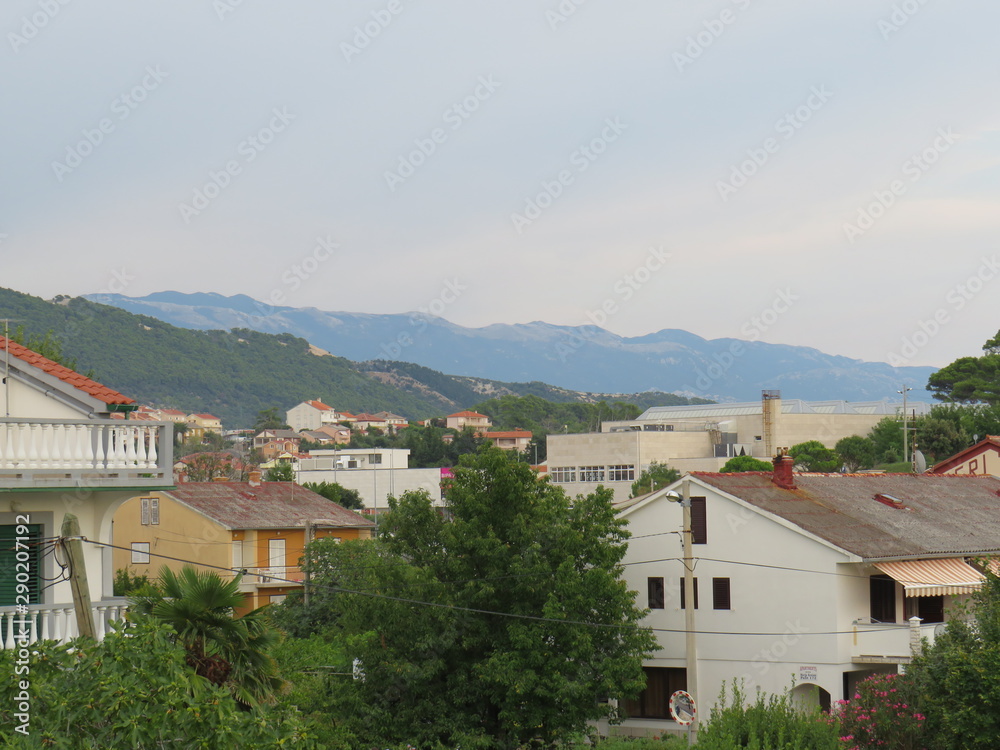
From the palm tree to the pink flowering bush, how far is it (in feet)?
42.0

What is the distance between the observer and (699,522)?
34.9 metres

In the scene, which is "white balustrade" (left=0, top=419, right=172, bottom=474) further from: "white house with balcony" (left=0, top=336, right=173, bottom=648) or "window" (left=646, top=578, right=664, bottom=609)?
"window" (left=646, top=578, right=664, bottom=609)

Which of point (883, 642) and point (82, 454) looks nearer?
point (82, 454)

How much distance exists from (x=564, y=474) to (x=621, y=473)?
7.84 metres

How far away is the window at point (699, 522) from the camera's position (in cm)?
3475

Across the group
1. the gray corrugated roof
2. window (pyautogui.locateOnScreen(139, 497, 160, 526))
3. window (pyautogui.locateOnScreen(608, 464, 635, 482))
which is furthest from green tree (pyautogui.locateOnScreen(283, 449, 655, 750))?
window (pyautogui.locateOnScreen(608, 464, 635, 482))

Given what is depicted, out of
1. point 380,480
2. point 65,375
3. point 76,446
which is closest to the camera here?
point 76,446

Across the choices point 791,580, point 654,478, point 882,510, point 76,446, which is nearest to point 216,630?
point 76,446

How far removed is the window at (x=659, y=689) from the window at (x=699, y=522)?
12.8 feet

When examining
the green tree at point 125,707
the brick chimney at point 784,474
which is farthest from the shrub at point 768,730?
the brick chimney at point 784,474

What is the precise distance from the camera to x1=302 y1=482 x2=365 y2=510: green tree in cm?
8788

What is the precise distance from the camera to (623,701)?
36031mm

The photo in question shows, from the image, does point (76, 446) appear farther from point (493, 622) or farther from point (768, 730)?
point (493, 622)

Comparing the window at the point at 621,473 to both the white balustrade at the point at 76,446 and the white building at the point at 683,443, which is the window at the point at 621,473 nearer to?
the white building at the point at 683,443
